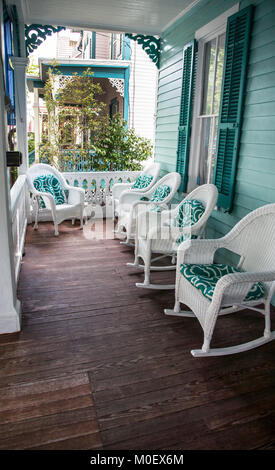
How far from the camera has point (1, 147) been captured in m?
2.20

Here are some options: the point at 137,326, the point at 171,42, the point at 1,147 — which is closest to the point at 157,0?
the point at 171,42

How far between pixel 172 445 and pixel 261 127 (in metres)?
2.54

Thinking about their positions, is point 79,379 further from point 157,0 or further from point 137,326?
point 157,0

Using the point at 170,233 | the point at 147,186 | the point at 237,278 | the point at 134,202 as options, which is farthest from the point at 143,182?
the point at 237,278

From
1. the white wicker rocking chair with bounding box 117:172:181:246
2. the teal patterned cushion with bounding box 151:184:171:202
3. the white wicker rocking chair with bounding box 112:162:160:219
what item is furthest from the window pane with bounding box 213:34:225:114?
the white wicker rocking chair with bounding box 112:162:160:219

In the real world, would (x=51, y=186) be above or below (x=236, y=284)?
above

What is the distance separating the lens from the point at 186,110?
4.58m

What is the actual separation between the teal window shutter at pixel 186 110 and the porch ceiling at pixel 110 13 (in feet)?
1.93

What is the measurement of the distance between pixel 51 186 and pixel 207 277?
3.33m

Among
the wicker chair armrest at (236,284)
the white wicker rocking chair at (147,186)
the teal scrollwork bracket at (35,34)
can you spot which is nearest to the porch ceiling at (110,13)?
the teal scrollwork bracket at (35,34)

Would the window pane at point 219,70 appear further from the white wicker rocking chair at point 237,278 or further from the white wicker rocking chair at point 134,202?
the white wicker rocking chair at point 237,278

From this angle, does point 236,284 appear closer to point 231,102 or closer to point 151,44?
point 231,102

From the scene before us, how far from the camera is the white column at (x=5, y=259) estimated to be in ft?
7.32
